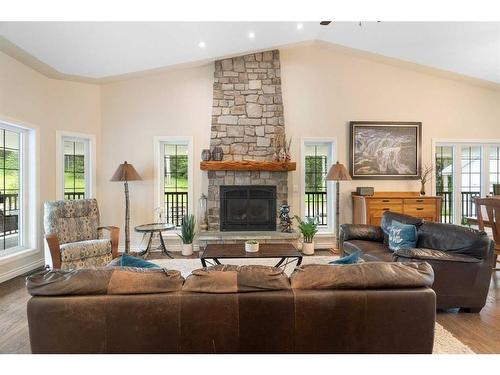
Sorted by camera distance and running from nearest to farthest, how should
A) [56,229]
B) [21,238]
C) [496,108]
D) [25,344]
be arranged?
[25,344] → [56,229] → [21,238] → [496,108]

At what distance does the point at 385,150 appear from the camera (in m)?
5.64

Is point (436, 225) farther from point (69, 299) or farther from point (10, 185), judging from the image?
point (10, 185)

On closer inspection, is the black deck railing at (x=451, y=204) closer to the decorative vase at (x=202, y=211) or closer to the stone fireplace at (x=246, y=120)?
the stone fireplace at (x=246, y=120)

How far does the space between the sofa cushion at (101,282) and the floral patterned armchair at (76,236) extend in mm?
2417

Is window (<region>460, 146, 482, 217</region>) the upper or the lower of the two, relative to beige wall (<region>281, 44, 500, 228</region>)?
lower

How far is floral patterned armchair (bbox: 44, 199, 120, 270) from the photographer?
12.0 ft

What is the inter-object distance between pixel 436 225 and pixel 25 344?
13.9ft

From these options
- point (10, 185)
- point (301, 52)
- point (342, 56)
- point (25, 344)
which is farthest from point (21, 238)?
point (342, 56)

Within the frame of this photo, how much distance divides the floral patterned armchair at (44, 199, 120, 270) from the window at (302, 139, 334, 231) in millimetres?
3561

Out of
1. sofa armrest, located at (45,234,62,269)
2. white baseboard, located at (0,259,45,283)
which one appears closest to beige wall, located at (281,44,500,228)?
sofa armrest, located at (45,234,62,269)

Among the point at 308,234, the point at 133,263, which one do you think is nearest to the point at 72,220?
the point at 133,263

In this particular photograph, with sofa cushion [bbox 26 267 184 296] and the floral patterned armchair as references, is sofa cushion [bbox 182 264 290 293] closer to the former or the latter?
sofa cushion [bbox 26 267 184 296]

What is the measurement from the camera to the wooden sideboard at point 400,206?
5.09m

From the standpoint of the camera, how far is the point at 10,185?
423 cm
